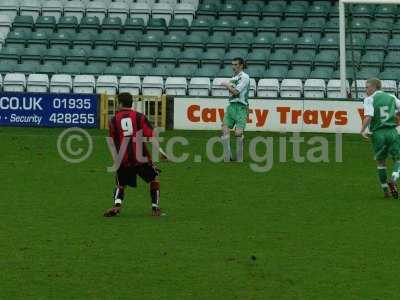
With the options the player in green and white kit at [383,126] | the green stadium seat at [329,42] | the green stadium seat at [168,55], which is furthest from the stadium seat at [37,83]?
the player in green and white kit at [383,126]

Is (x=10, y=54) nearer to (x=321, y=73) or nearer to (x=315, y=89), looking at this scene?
(x=321, y=73)

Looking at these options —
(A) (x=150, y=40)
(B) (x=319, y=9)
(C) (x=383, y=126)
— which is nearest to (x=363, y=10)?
(B) (x=319, y=9)

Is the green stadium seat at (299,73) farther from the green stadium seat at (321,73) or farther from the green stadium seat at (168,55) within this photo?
the green stadium seat at (168,55)

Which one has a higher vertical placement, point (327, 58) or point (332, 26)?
point (332, 26)

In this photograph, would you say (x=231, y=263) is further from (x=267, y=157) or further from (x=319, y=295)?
(x=267, y=157)

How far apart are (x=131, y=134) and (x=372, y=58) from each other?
76.0 feet

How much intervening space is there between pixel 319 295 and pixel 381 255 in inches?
100

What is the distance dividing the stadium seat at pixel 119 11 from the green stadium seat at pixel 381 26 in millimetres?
8522

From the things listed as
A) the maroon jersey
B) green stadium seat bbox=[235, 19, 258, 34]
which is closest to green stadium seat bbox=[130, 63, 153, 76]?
green stadium seat bbox=[235, 19, 258, 34]

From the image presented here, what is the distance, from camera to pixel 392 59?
39.2 m

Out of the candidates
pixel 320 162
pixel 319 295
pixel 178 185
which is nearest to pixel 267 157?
pixel 320 162

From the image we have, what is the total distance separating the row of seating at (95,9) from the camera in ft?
141

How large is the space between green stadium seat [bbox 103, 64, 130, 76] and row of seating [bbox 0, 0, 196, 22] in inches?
146

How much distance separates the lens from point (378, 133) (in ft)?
65.6
